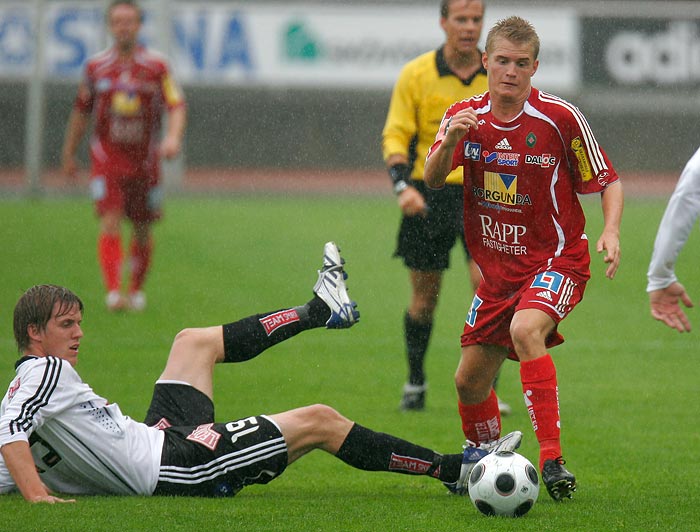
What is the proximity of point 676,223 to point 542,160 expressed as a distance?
1.02m

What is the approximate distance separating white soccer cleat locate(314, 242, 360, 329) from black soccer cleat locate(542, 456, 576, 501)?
131cm

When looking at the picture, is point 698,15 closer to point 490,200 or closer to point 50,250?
point 50,250

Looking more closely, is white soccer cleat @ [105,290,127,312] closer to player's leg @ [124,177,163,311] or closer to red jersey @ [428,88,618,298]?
player's leg @ [124,177,163,311]

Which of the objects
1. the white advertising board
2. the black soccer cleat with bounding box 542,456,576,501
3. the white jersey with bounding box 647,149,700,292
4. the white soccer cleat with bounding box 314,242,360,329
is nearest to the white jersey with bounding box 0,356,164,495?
the white soccer cleat with bounding box 314,242,360,329

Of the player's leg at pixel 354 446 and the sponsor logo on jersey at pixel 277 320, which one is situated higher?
the sponsor logo on jersey at pixel 277 320

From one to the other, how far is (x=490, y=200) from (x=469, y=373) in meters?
0.74

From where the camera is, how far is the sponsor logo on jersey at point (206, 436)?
16.5 ft

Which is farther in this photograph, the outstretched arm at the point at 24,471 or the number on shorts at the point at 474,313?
the number on shorts at the point at 474,313

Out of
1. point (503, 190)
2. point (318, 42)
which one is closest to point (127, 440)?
point (503, 190)

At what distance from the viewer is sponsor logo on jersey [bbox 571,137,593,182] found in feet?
17.5

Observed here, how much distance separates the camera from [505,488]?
4.73 metres

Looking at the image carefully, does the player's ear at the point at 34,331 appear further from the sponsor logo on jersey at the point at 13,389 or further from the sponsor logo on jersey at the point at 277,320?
the sponsor logo on jersey at the point at 277,320

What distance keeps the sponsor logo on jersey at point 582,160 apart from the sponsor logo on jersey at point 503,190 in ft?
0.82

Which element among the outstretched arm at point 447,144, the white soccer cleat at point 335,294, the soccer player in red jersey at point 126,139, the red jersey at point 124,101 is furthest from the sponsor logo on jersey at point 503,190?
the red jersey at point 124,101
